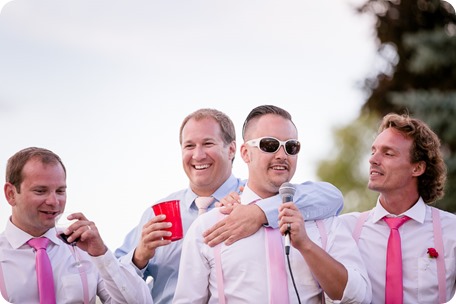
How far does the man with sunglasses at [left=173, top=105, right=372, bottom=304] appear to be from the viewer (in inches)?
193

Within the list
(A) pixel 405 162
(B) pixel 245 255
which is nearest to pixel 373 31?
(A) pixel 405 162

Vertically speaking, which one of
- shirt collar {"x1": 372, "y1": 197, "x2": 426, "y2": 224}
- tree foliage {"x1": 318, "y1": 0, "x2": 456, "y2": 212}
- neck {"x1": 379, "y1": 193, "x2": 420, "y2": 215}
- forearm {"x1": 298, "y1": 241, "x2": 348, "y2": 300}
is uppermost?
tree foliage {"x1": 318, "y1": 0, "x2": 456, "y2": 212}

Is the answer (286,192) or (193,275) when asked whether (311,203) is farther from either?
(193,275)

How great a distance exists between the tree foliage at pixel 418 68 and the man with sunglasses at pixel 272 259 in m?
8.92

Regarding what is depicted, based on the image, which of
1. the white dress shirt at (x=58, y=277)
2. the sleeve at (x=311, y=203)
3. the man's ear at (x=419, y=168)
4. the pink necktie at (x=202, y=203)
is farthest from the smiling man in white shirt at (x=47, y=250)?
the man's ear at (x=419, y=168)

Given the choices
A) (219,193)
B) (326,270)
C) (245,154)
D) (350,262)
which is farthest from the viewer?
(219,193)

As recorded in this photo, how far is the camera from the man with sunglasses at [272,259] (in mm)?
4910

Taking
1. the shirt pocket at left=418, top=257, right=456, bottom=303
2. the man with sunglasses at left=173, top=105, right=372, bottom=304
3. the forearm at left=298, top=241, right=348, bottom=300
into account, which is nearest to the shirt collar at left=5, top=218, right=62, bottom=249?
the man with sunglasses at left=173, top=105, right=372, bottom=304

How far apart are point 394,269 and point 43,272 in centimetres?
241

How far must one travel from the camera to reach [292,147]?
530 cm

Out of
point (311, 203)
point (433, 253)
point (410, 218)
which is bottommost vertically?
→ point (433, 253)

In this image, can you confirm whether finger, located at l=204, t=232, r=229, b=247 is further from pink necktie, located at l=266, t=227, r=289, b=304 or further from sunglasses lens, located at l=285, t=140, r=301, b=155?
sunglasses lens, located at l=285, t=140, r=301, b=155

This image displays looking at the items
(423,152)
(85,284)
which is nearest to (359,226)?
(423,152)

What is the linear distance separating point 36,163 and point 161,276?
1.29m
